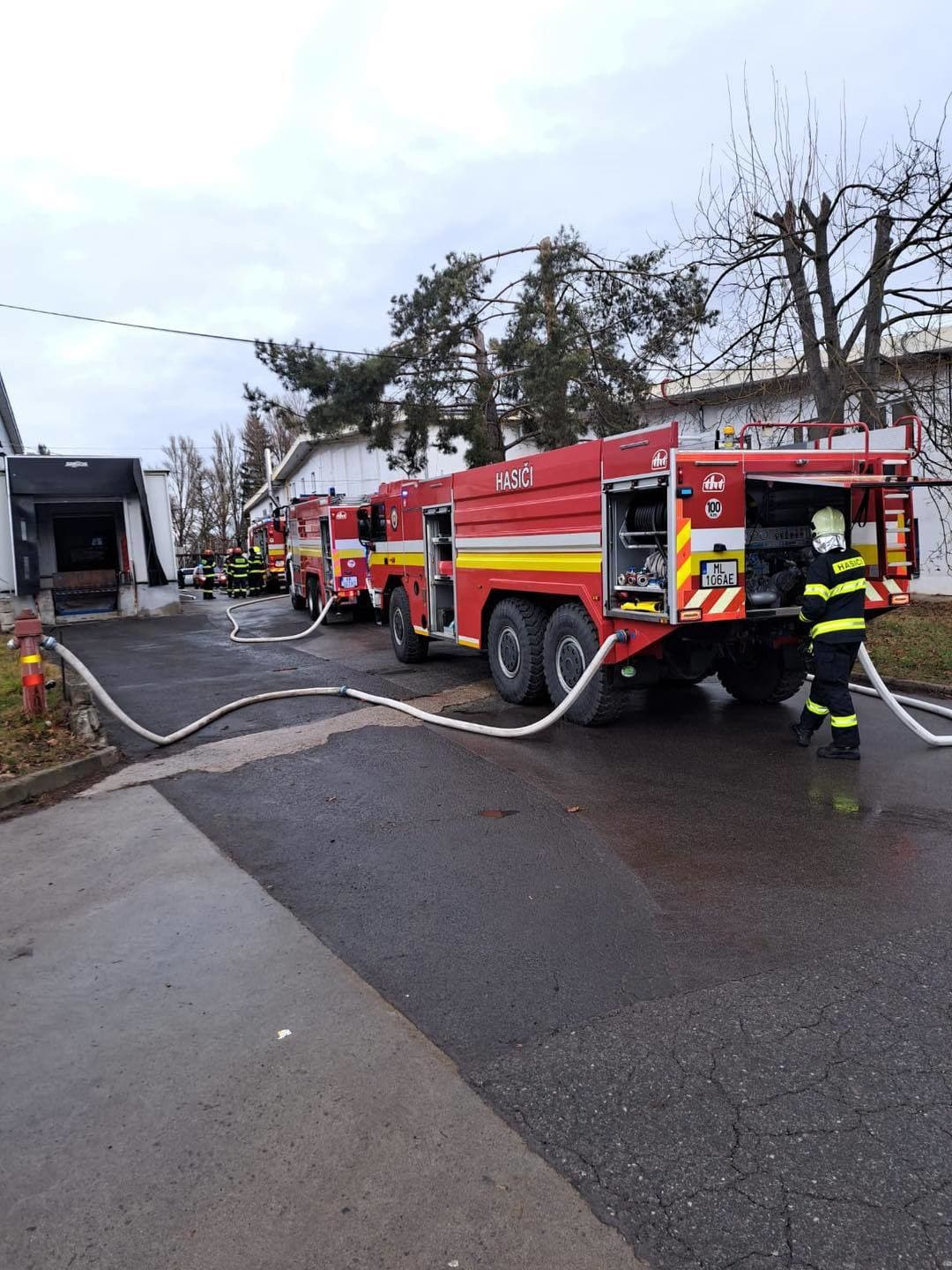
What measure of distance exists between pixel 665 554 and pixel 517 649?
2307 mm

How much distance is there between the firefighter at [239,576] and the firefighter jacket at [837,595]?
82.5 ft

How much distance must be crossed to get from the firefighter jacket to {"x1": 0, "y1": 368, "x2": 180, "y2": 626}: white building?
16.1 meters

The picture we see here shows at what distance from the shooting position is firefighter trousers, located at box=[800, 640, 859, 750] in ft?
21.6

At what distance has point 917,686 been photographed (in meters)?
8.92

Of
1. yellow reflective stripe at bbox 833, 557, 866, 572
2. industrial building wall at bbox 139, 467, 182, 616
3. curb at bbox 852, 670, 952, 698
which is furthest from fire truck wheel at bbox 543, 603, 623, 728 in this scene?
industrial building wall at bbox 139, 467, 182, 616

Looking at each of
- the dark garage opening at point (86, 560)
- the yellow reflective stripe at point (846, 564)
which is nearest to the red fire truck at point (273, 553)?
the dark garage opening at point (86, 560)

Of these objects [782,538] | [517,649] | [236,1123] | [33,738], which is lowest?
[236,1123]

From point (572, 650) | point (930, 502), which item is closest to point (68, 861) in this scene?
point (572, 650)

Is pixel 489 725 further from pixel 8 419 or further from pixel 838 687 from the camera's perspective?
pixel 8 419

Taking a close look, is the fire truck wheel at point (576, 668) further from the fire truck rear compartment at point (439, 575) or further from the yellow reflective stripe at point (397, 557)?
the yellow reflective stripe at point (397, 557)

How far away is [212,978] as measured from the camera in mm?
3754

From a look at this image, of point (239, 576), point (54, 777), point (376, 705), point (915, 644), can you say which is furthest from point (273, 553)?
point (54, 777)

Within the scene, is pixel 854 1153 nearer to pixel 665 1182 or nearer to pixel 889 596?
pixel 665 1182

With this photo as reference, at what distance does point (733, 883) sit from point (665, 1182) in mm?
2199
